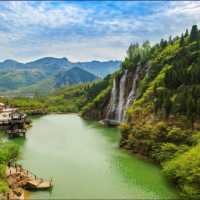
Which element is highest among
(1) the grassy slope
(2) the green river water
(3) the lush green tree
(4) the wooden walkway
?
(3) the lush green tree

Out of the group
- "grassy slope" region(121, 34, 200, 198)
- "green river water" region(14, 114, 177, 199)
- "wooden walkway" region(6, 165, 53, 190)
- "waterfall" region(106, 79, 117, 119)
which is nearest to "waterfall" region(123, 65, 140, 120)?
"waterfall" region(106, 79, 117, 119)

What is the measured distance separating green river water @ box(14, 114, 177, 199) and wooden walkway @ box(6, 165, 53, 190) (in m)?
0.99

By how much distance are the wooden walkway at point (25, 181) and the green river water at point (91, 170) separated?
99 centimetres

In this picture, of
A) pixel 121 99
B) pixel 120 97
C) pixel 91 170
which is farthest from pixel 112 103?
pixel 91 170

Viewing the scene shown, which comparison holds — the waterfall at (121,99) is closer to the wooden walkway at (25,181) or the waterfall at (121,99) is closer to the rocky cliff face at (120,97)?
the rocky cliff face at (120,97)

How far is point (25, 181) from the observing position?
36719 mm

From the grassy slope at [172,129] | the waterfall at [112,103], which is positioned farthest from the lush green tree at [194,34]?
the waterfall at [112,103]

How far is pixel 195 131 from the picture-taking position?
4381 cm

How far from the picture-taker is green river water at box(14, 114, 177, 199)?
3516cm

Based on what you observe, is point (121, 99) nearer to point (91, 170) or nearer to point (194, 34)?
point (194, 34)

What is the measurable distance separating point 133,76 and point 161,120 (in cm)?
4460

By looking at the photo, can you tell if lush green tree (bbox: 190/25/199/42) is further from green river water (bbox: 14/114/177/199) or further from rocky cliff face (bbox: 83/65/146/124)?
green river water (bbox: 14/114/177/199)

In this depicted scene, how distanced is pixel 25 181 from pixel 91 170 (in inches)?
392

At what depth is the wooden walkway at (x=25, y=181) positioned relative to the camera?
3581cm
